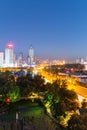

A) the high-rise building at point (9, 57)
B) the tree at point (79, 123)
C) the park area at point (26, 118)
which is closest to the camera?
the tree at point (79, 123)

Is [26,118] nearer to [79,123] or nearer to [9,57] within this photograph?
[79,123]

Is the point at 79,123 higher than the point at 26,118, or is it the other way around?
the point at 79,123

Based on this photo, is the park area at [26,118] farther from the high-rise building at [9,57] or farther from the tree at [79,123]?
the high-rise building at [9,57]

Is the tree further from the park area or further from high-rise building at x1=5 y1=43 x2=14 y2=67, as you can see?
high-rise building at x1=5 y1=43 x2=14 y2=67

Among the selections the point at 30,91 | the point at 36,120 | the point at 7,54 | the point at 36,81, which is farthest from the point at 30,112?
the point at 7,54

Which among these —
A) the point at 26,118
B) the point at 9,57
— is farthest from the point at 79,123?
the point at 9,57

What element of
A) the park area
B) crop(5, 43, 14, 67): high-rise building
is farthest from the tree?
crop(5, 43, 14, 67): high-rise building

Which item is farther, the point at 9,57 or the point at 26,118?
the point at 9,57

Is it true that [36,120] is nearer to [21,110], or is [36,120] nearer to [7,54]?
[21,110]

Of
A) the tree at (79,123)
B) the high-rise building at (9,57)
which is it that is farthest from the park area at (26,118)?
the high-rise building at (9,57)

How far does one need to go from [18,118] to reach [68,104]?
1.99 m

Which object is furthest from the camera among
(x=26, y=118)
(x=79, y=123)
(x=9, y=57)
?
(x=9, y=57)

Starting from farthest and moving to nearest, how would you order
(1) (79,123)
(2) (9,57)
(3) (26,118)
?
1. (2) (9,57)
2. (3) (26,118)
3. (1) (79,123)

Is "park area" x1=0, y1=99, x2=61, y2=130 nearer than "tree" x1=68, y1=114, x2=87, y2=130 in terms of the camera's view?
No
